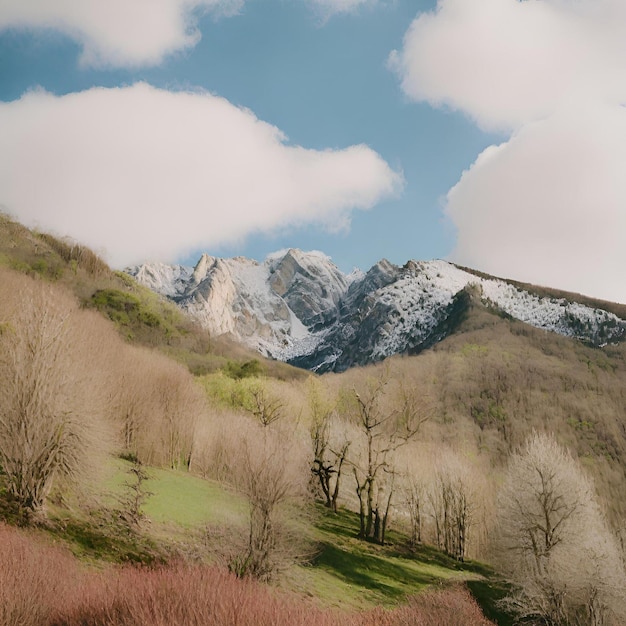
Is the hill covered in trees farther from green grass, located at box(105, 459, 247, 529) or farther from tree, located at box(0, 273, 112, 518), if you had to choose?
green grass, located at box(105, 459, 247, 529)

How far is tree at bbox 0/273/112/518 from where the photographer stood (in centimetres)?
2038

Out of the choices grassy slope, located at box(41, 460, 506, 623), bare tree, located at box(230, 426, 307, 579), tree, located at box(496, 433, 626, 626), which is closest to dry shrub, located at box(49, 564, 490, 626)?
bare tree, located at box(230, 426, 307, 579)

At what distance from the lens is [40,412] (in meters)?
21.1

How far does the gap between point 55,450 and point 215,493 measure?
17587 millimetres

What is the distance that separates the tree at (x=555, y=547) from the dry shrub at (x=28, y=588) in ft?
110

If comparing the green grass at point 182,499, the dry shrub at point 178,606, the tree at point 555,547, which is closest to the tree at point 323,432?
the green grass at point 182,499

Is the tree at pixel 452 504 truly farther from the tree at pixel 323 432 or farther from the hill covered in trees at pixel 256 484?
the tree at pixel 323 432

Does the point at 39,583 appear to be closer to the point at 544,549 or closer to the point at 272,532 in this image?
the point at 272,532

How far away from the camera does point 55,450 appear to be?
837 inches

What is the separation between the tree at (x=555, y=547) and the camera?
33.2m

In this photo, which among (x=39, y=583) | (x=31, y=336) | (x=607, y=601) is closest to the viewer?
(x=39, y=583)

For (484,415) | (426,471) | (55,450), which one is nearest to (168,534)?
(55,450)

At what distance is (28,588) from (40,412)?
13.0m

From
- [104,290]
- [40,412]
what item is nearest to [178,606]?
[40,412]
